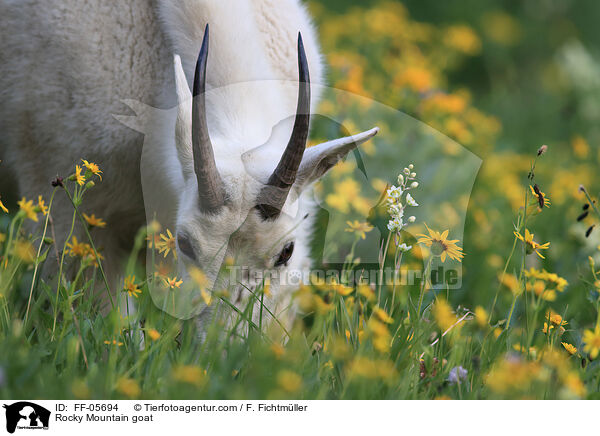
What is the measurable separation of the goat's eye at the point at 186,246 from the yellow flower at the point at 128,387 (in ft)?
2.58

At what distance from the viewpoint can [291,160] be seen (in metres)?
2.81

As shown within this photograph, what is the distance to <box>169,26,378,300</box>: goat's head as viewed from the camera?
2.78 meters

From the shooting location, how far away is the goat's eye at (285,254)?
304 cm

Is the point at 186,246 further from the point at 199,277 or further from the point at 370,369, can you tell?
the point at 370,369

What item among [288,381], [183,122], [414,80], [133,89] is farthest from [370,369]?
[414,80]

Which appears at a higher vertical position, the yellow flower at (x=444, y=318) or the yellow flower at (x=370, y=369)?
the yellow flower at (x=444, y=318)

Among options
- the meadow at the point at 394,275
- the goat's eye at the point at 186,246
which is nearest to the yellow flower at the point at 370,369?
the meadow at the point at 394,275

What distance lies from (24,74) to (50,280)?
0.96 meters

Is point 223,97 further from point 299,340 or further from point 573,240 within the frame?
point 573,240

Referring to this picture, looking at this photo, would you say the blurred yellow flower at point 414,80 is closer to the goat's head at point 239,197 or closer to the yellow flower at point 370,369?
the goat's head at point 239,197

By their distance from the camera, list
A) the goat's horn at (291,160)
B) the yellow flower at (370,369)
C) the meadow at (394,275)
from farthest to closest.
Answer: the goat's horn at (291,160) < the meadow at (394,275) < the yellow flower at (370,369)

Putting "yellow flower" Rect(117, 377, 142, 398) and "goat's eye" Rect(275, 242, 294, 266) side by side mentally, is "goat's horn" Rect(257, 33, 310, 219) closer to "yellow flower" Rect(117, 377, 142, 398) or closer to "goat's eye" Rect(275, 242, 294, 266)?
"goat's eye" Rect(275, 242, 294, 266)
